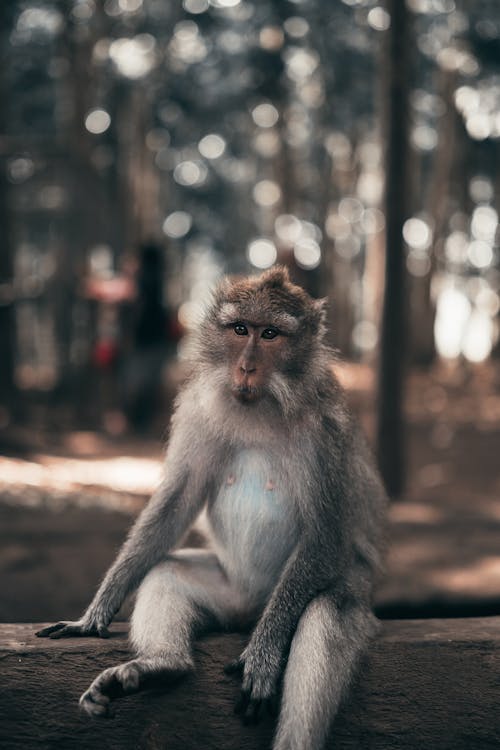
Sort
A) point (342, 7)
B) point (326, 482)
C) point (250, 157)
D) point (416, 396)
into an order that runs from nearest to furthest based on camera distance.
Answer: point (326, 482), point (416, 396), point (342, 7), point (250, 157)

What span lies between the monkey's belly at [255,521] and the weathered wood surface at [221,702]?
0.28 meters

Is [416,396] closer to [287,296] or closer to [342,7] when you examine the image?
[342,7]

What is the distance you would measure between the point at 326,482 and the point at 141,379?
9585 mm

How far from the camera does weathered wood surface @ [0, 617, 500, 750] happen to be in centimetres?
359

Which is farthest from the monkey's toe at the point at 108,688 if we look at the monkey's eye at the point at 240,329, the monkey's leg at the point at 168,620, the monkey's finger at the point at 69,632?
the monkey's eye at the point at 240,329

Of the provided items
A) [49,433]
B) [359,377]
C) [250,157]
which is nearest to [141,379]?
[49,433]

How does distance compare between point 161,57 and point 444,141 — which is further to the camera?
point 161,57

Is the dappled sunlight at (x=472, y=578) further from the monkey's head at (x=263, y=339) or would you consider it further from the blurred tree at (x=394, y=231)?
the monkey's head at (x=263, y=339)

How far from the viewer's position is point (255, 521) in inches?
150

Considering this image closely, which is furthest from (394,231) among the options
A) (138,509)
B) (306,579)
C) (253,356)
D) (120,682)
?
(120,682)

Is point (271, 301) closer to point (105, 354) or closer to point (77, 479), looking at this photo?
point (77, 479)

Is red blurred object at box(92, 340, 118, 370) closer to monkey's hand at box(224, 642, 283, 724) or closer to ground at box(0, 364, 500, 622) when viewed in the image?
ground at box(0, 364, 500, 622)

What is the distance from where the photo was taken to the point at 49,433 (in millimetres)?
13172

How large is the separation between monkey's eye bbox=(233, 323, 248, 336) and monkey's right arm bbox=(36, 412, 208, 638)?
494 millimetres
